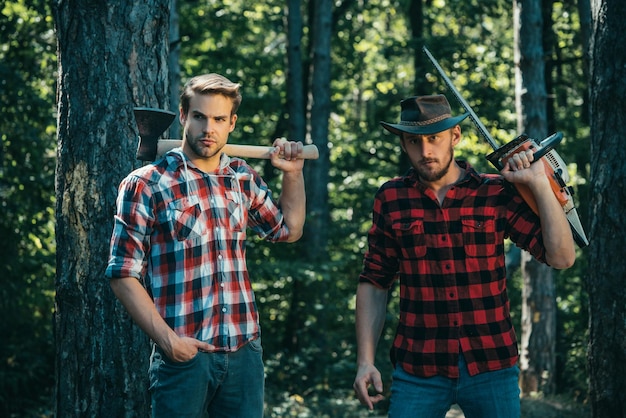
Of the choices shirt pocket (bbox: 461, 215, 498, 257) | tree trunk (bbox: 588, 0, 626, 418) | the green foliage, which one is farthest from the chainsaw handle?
the green foliage

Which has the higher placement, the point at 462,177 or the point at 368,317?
the point at 462,177

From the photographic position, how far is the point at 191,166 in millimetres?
3877

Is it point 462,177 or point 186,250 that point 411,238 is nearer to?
point 462,177

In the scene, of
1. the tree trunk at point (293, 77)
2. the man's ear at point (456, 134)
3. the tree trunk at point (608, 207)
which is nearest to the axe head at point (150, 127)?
the man's ear at point (456, 134)

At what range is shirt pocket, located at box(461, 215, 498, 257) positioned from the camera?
13.5 feet

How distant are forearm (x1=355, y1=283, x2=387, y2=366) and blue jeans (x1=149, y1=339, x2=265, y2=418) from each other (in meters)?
0.66

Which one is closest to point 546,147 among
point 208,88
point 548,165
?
point 548,165

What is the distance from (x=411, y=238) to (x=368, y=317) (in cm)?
49

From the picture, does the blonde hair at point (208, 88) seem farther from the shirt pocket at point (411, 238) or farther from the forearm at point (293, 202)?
the shirt pocket at point (411, 238)

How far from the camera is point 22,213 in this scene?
34.9 ft

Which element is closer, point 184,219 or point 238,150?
point 184,219

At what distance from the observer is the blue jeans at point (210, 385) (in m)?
3.70

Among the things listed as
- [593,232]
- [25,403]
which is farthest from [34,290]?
[593,232]

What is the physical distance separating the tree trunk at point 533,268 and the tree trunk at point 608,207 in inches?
296
